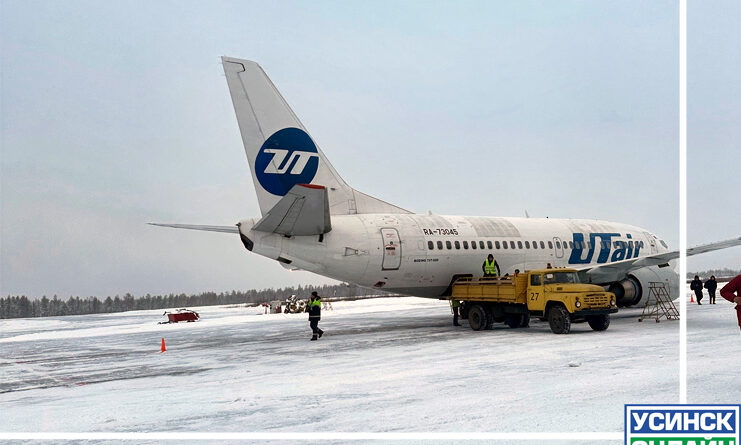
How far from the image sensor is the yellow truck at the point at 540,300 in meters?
17.2

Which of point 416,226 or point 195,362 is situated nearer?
point 195,362

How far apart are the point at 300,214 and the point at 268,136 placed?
3.33 meters

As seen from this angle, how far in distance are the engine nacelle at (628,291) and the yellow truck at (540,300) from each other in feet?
14.2

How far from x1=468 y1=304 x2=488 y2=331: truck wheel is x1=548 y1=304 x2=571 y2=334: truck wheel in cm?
253

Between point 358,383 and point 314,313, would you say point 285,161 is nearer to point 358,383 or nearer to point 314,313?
point 314,313

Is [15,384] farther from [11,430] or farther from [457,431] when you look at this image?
[457,431]

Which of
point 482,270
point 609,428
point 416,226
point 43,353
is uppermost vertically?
point 416,226

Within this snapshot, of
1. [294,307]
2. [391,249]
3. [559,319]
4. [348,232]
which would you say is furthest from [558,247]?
[294,307]

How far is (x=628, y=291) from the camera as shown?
22219mm

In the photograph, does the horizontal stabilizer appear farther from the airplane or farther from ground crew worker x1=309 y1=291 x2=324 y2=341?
ground crew worker x1=309 y1=291 x2=324 y2=341

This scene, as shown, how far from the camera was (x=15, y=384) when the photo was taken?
12.1m

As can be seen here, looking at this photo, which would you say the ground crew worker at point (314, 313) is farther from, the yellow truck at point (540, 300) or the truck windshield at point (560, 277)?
the truck windshield at point (560, 277)

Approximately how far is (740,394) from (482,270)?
48.0 feet

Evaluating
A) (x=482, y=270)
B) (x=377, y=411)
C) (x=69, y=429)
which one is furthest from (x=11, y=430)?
(x=482, y=270)
